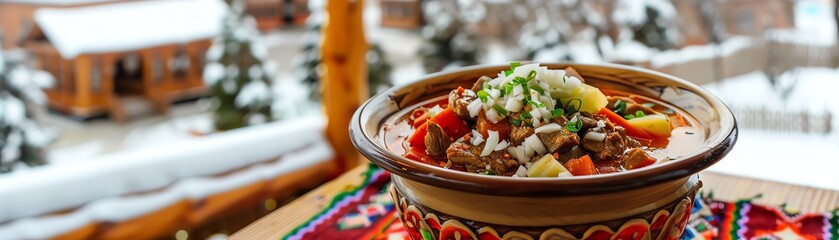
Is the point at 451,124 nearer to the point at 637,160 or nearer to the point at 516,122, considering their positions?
the point at 516,122

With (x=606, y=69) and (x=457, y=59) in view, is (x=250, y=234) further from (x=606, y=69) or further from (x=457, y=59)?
(x=457, y=59)

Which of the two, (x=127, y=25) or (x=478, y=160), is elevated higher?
(x=478, y=160)

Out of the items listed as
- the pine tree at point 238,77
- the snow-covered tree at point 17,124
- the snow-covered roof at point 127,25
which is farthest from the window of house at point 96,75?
the snow-covered tree at point 17,124

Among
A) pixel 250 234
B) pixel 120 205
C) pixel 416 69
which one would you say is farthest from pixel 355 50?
pixel 416 69

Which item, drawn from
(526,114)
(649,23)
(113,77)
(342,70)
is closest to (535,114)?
(526,114)

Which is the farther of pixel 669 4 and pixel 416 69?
pixel 416 69

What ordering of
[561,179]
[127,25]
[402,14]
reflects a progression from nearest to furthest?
[561,179] → [127,25] → [402,14]
